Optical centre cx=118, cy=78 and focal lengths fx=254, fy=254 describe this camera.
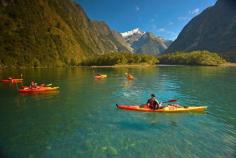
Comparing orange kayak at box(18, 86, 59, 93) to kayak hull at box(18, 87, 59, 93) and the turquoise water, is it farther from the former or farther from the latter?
the turquoise water

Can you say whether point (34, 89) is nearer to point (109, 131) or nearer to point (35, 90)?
point (35, 90)

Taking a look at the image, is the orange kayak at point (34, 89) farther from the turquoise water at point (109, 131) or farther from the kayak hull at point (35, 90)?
the turquoise water at point (109, 131)

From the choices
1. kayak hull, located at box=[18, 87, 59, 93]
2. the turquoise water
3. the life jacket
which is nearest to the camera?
the turquoise water

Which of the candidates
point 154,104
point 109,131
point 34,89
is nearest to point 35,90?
A: point 34,89

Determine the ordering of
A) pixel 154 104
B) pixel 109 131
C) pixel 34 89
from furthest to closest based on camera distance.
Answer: pixel 34 89, pixel 154 104, pixel 109 131

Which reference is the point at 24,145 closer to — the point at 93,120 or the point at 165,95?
the point at 93,120

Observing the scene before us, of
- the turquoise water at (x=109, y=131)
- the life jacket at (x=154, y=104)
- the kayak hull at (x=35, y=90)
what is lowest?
the turquoise water at (x=109, y=131)

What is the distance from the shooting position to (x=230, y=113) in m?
34.8

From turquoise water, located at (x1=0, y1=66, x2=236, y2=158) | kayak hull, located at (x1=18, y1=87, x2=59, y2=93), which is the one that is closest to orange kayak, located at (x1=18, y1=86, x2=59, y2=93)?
kayak hull, located at (x1=18, y1=87, x2=59, y2=93)

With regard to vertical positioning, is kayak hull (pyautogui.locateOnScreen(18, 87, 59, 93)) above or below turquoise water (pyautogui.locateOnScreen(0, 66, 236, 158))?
above

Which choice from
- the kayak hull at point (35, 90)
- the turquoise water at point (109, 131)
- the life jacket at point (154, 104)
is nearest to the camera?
the turquoise water at point (109, 131)

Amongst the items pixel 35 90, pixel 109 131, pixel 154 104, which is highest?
pixel 154 104

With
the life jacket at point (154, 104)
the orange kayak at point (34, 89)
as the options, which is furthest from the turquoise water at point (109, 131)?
the orange kayak at point (34, 89)

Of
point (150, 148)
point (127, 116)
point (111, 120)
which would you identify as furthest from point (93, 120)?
point (150, 148)
